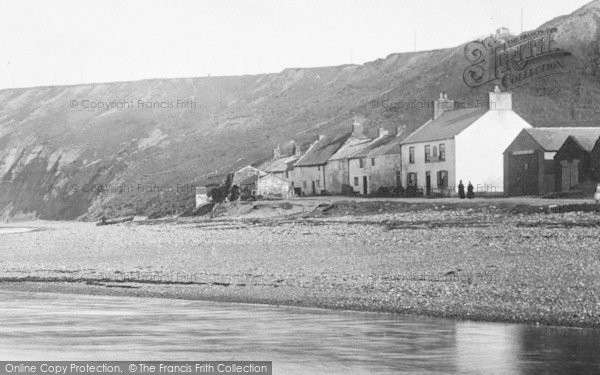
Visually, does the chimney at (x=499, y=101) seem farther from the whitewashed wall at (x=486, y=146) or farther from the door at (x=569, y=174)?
the door at (x=569, y=174)

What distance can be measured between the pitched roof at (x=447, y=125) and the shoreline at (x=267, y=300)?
4308cm

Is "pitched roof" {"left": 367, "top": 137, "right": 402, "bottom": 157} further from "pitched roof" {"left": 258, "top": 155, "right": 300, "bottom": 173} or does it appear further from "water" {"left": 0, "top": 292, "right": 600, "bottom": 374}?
"water" {"left": 0, "top": 292, "right": 600, "bottom": 374}

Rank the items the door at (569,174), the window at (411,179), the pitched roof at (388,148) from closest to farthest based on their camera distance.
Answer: the door at (569,174)
the window at (411,179)
the pitched roof at (388,148)

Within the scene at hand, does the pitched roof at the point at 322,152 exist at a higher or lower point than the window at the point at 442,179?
higher

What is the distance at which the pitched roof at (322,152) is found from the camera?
95637 mm

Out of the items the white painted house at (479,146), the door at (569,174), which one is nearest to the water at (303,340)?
the door at (569,174)

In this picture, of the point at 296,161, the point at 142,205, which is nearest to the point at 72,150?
the point at 142,205

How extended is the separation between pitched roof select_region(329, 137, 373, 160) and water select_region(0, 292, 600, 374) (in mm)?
62950

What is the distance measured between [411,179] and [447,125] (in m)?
5.80

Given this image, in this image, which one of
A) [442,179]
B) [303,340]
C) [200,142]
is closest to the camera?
[303,340]

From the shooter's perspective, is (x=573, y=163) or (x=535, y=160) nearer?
(x=573, y=163)

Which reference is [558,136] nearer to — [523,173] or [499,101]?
[523,173]

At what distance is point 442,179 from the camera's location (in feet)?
240

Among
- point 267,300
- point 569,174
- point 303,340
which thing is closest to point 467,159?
point 569,174
